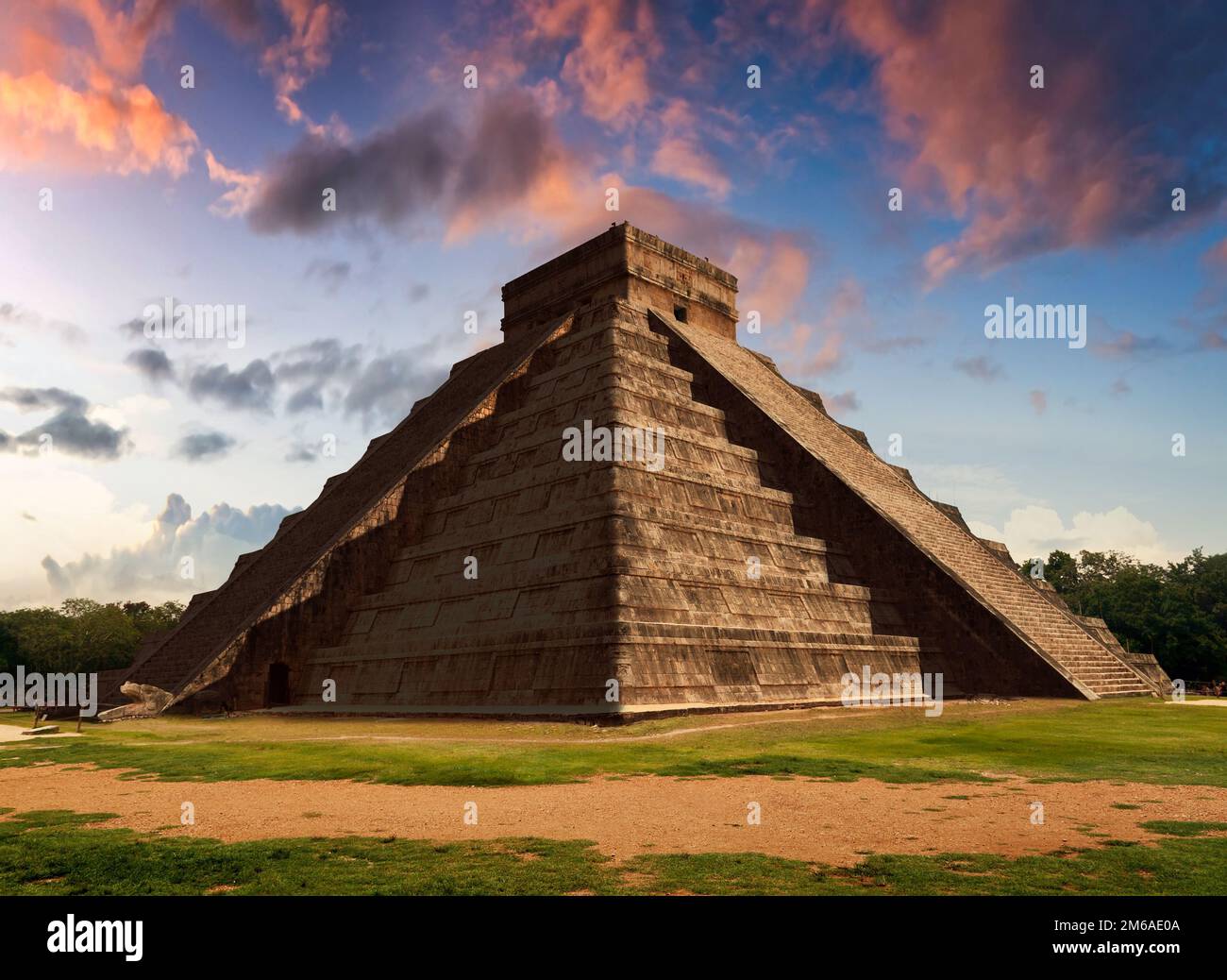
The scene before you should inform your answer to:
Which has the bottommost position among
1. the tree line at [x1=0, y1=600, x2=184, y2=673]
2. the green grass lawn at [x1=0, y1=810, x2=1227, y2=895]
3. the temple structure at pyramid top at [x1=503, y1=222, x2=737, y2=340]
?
the tree line at [x1=0, y1=600, x2=184, y2=673]

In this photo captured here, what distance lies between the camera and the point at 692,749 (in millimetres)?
16188

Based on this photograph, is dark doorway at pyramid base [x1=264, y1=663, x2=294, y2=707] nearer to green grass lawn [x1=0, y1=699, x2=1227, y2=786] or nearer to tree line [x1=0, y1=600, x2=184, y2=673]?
green grass lawn [x1=0, y1=699, x2=1227, y2=786]

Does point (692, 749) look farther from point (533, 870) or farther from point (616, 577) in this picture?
point (533, 870)

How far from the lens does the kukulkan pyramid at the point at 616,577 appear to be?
23594mm

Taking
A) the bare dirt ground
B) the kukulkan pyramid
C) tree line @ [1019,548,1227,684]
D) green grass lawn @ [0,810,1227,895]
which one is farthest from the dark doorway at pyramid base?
tree line @ [1019,548,1227,684]

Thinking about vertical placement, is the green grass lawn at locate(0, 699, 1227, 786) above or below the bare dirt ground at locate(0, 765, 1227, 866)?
below

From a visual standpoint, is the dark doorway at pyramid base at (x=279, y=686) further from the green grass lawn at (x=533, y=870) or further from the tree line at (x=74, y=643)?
the tree line at (x=74, y=643)

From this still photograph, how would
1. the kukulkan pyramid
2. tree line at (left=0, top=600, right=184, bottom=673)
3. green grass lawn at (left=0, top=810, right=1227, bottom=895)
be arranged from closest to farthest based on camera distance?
green grass lawn at (left=0, top=810, right=1227, bottom=895), the kukulkan pyramid, tree line at (left=0, top=600, right=184, bottom=673)

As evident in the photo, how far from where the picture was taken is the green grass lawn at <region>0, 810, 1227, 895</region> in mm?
6785

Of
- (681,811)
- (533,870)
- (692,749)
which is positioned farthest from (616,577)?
(533,870)

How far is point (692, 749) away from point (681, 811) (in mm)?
5968

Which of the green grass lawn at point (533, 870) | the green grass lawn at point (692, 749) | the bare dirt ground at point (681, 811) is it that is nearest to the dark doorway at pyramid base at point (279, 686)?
the green grass lawn at point (692, 749)

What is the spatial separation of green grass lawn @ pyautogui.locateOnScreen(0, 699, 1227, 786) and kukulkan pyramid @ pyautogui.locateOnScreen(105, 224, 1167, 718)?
7.34ft
